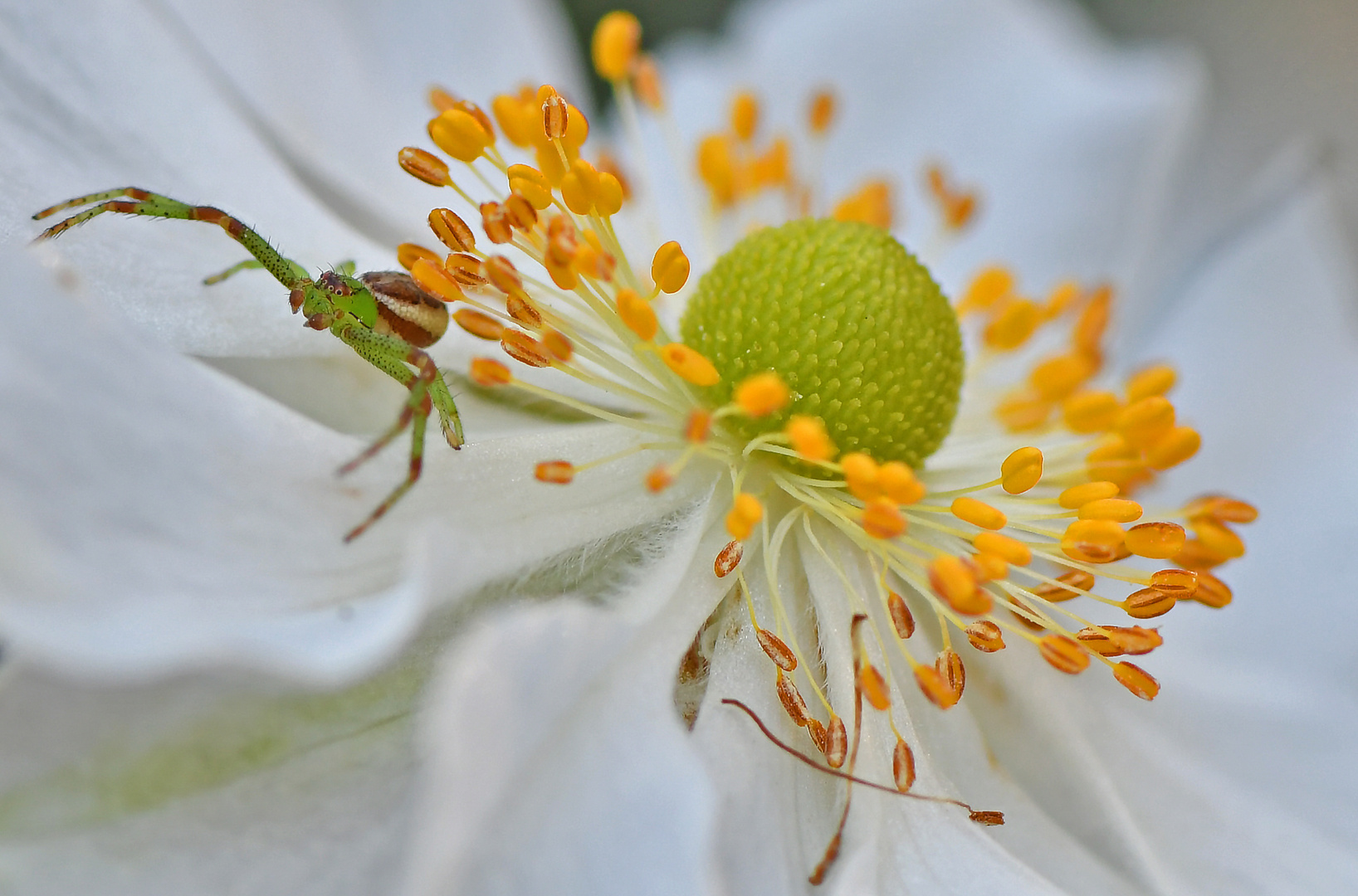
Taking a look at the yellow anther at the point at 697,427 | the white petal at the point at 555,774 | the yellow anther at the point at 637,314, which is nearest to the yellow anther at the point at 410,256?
the yellow anther at the point at 637,314

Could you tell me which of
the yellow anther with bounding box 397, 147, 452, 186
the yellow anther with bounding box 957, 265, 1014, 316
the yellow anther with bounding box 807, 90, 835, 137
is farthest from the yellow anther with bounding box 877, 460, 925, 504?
the yellow anther with bounding box 807, 90, 835, 137

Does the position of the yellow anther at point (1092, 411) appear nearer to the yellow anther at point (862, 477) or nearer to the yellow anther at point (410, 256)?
the yellow anther at point (862, 477)

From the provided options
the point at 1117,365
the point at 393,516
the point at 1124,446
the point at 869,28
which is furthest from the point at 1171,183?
the point at 393,516

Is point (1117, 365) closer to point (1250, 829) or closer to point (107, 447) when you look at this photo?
point (1250, 829)

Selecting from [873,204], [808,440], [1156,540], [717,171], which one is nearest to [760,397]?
[808,440]

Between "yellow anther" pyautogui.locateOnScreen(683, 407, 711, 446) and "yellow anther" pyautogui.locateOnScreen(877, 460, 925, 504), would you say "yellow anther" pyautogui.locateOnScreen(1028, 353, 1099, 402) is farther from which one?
"yellow anther" pyautogui.locateOnScreen(683, 407, 711, 446)

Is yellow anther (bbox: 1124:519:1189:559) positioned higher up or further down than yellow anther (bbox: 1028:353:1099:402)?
further down
